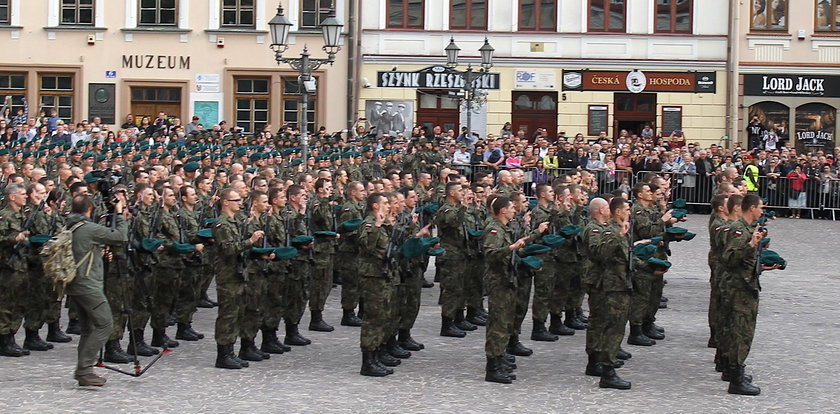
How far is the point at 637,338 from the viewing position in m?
16.7

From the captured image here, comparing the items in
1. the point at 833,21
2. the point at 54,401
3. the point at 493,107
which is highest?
the point at 833,21

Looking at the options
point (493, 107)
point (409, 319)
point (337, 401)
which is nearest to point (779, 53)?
point (493, 107)

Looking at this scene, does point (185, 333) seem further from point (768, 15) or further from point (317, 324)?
point (768, 15)

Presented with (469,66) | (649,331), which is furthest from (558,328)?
(469,66)

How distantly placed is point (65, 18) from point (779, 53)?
66.0ft

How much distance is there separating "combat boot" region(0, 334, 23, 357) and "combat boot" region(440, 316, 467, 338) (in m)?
4.82

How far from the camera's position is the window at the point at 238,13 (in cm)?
4156

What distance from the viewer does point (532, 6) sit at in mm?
41406

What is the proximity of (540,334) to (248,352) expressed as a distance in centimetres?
370

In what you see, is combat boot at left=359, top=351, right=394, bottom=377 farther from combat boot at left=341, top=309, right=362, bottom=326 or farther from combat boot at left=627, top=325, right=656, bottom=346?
combat boot at left=627, top=325, right=656, bottom=346

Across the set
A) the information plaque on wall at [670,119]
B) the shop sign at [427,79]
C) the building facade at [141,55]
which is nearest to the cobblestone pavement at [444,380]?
the shop sign at [427,79]

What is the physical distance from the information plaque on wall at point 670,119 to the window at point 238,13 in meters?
11.9

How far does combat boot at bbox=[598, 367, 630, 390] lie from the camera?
45.3ft

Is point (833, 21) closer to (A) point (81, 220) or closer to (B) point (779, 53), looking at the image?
(B) point (779, 53)
